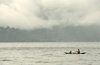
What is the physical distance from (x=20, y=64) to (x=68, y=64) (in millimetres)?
12844

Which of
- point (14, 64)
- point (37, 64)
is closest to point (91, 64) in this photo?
point (37, 64)

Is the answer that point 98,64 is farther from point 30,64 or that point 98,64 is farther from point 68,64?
point 30,64

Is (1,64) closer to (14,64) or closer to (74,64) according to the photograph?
(14,64)

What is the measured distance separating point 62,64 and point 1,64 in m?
16.2

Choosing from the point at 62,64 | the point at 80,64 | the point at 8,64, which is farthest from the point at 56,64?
the point at 8,64

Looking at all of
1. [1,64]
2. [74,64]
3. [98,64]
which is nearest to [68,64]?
[74,64]

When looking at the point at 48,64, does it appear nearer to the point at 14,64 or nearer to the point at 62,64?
the point at 62,64

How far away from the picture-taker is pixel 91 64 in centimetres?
7756

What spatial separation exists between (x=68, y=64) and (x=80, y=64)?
10.9 ft

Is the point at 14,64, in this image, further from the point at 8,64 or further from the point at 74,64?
the point at 74,64

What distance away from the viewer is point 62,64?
7881cm

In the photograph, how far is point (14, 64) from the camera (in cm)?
7825

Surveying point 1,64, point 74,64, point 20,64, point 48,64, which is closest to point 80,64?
point 74,64

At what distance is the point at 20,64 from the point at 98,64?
2058 centimetres
